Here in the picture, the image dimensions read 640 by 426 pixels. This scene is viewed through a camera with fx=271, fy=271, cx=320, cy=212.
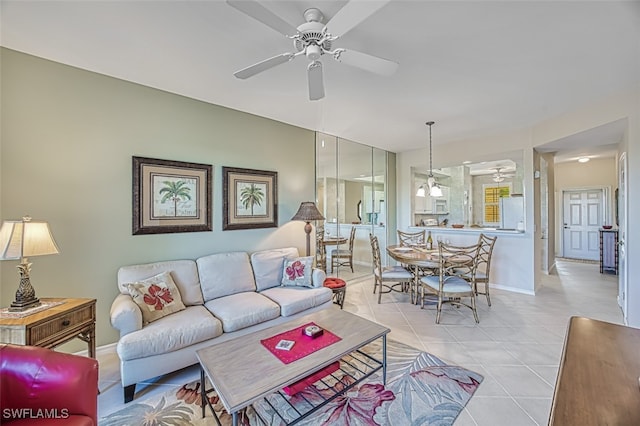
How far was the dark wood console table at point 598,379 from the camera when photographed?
722 millimetres

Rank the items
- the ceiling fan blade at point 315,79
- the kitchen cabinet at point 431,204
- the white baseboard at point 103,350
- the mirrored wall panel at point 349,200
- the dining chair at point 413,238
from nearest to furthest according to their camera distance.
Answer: the ceiling fan blade at point 315,79
the white baseboard at point 103,350
the mirrored wall panel at point 349,200
the dining chair at point 413,238
the kitchen cabinet at point 431,204

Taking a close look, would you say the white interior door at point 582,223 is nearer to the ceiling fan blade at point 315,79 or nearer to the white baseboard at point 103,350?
the ceiling fan blade at point 315,79

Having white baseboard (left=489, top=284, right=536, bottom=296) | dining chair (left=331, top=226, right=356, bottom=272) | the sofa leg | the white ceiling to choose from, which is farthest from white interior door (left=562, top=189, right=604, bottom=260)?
the sofa leg

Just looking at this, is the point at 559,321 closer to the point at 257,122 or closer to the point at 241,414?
the point at 241,414

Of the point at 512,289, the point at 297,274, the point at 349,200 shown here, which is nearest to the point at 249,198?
the point at 297,274

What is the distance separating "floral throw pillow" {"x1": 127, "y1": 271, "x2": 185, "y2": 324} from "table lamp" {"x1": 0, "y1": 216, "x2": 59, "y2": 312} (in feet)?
2.03

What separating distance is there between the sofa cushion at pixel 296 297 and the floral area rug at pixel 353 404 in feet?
2.57

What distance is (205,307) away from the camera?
2.73m

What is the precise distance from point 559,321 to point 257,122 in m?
4.63

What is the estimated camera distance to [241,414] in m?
1.91

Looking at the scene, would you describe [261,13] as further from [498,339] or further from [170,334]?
[498,339]

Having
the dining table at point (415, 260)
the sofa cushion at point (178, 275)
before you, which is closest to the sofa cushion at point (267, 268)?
the sofa cushion at point (178, 275)

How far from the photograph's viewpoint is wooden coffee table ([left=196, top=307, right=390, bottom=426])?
4.72ft

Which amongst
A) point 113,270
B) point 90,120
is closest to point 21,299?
point 113,270
